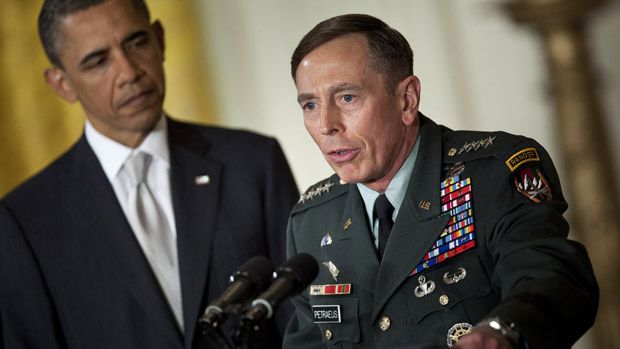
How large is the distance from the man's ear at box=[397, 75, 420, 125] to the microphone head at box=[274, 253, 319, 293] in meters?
0.43

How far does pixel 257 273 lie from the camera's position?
1.89m

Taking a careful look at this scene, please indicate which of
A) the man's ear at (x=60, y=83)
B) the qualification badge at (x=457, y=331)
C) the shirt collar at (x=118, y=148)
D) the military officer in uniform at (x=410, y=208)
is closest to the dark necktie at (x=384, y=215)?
the military officer in uniform at (x=410, y=208)

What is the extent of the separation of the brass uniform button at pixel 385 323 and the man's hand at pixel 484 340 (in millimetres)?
410

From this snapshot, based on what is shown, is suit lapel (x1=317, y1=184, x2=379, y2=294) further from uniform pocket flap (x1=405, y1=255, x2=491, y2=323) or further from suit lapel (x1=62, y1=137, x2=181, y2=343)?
suit lapel (x1=62, y1=137, x2=181, y2=343)

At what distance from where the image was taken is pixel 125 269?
286 centimetres

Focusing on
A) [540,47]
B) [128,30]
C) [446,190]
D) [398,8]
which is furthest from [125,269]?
[540,47]

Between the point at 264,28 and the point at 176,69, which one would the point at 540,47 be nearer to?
the point at 264,28

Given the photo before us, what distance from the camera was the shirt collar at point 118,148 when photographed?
2988 millimetres

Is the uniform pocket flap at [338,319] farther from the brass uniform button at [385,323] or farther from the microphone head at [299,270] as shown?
the microphone head at [299,270]

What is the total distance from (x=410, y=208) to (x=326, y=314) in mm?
303

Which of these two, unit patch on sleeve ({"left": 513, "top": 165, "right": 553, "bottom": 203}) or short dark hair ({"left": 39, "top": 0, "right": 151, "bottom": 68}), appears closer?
unit patch on sleeve ({"left": 513, "top": 165, "right": 553, "bottom": 203})

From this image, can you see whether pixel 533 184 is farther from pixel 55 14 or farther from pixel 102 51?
pixel 55 14

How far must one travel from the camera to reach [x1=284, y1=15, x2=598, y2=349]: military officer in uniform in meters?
2.00

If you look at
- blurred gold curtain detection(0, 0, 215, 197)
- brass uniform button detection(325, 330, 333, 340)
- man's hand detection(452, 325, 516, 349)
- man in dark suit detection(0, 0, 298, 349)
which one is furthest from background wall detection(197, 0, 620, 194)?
man's hand detection(452, 325, 516, 349)
